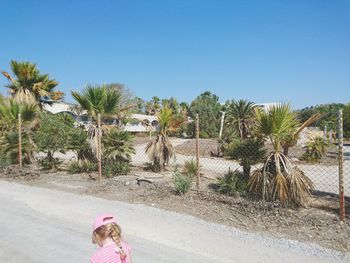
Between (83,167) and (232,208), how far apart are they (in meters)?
6.31

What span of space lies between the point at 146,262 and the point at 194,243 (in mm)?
873

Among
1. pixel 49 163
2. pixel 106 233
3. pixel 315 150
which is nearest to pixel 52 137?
pixel 49 163

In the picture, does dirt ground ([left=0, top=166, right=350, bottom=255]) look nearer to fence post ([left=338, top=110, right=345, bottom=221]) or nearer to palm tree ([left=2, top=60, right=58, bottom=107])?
fence post ([left=338, top=110, right=345, bottom=221])

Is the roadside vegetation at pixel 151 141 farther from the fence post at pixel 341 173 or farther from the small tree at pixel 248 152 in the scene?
the fence post at pixel 341 173

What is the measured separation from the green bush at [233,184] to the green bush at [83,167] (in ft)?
16.9

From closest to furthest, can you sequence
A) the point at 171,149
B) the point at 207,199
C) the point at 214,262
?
the point at 214,262 → the point at 207,199 → the point at 171,149

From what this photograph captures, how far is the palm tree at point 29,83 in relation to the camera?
15.9 metres

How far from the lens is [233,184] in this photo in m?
7.14

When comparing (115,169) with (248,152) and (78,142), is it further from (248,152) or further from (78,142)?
(248,152)

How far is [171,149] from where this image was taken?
432 inches

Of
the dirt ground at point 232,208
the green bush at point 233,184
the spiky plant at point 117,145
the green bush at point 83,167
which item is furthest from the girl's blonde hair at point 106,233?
the green bush at point 83,167

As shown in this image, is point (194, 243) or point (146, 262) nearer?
point (146, 262)

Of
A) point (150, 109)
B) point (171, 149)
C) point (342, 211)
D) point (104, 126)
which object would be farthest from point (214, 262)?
point (150, 109)

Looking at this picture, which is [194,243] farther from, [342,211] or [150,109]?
[150,109]
